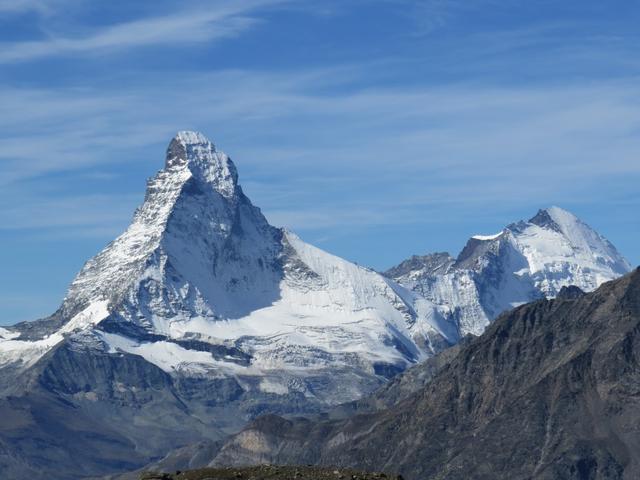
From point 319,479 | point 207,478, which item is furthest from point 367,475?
point 207,478

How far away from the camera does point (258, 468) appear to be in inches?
6097

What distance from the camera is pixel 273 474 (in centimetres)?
15125

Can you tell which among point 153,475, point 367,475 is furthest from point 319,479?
point 153,475

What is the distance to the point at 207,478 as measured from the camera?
498 feet

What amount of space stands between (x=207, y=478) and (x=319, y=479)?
402 inches

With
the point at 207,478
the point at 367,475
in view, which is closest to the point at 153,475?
the point at 207,478

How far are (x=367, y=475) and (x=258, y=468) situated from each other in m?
11.4

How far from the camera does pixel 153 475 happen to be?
14912 centimetres

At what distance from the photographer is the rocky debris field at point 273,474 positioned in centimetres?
14688

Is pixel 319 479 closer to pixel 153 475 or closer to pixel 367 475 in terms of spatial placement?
pixel 367 475

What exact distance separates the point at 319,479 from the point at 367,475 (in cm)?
371

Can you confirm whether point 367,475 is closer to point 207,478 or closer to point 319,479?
point 319,479

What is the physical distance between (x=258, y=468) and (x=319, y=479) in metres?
9.77

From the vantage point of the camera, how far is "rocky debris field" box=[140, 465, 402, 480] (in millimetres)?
146875
